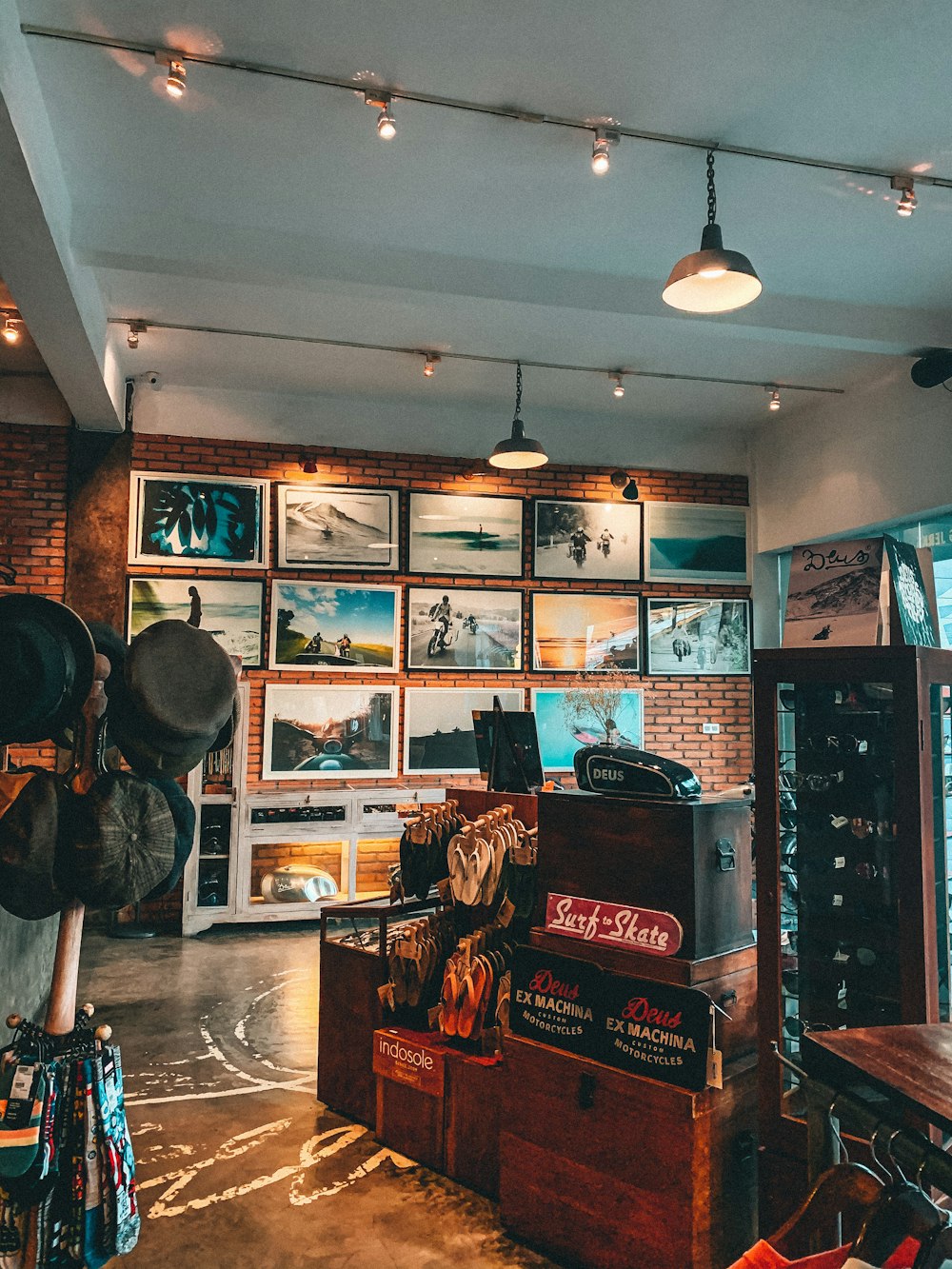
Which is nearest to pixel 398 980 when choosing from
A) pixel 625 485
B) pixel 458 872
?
pixel 458 872

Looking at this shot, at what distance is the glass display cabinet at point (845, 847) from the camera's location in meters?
2.29

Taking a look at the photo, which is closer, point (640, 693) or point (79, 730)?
point (79, 730)

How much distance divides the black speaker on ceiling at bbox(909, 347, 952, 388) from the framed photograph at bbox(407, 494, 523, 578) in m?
3.09

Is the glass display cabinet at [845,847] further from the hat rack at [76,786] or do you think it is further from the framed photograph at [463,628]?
the framed photograph at [463,628]

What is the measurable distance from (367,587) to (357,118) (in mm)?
3962

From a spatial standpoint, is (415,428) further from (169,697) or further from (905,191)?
(169,697)

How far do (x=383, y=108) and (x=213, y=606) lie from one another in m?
4.18

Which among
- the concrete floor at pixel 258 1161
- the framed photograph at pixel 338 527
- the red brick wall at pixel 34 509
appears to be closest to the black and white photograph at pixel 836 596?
the concrete floor at pixel 258 1161

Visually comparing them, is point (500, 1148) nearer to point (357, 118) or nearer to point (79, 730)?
point (79, 730)

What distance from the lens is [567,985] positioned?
8.75 ft

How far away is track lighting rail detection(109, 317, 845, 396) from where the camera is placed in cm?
569

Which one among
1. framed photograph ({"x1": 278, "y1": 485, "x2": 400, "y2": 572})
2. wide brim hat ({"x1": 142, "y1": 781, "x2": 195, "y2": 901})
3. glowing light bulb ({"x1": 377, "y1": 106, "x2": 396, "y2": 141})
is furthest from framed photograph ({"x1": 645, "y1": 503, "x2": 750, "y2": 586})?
wide brim hat ({"x1": 142, "y1": 781, "x2": 195, "y2": 901})

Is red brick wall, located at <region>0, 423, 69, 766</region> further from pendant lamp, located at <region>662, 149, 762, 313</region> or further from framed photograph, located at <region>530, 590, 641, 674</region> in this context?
pendant lamp, located at <region>662, 149, 762, 313</region>

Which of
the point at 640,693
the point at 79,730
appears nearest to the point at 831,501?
the point at 640,693
